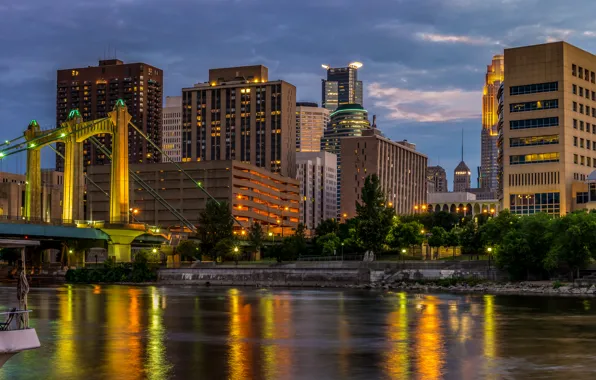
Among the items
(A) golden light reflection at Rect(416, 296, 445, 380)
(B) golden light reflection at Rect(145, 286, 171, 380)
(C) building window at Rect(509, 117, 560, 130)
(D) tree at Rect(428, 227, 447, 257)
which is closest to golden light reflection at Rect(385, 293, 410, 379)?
(A) golden light reflection at Rect(416, 296, 445, 380)

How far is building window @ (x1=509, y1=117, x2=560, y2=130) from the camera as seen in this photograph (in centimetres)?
14825

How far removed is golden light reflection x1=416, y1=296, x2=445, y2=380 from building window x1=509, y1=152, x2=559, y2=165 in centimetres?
9208

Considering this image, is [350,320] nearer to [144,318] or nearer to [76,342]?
[144,318]

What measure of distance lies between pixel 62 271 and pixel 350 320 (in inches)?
3706

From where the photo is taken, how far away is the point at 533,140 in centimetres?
15100

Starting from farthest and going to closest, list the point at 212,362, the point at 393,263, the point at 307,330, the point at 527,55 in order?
the point at 527,55 < the point at 393,263 < the point at 307,330 < the point at 212,362

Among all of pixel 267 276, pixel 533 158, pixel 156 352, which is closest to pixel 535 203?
pixel 533 158

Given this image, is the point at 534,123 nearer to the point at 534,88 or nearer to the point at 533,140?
the point at 533,140

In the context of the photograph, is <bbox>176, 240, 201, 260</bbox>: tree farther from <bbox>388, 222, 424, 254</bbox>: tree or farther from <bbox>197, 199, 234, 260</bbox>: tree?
<bbox>388, 222, 424, 254</bbox>: tree

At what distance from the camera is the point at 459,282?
104m

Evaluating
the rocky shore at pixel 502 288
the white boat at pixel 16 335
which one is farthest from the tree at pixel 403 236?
the white boat at pixel 16 335

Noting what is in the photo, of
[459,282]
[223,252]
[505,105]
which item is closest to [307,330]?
[459,282]

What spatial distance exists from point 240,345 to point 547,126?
11818 cm

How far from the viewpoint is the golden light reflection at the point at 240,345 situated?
33.6 m
